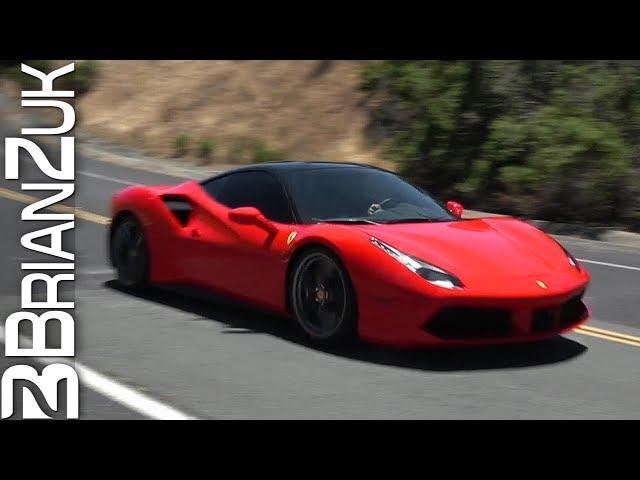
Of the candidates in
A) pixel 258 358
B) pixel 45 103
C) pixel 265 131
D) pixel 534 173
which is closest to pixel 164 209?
pixel 45 103

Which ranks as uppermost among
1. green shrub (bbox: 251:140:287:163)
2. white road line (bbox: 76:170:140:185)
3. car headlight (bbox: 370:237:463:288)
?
green shrub (bbox: 251:140:287:163)

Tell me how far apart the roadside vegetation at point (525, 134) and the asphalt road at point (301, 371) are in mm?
7388

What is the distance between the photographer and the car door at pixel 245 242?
8.27 m

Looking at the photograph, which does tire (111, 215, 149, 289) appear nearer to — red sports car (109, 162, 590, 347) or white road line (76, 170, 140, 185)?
red sports car (109, 162, 590, 347)

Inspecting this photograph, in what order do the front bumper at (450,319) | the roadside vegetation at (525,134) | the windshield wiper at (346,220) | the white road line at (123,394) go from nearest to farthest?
the white road line at (123,394) → the front bumper at (450,319) → the windshield wiper at (346,220) → the roadside vegetation at (525,134)

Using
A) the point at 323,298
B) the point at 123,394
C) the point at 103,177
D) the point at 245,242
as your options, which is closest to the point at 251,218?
the point at 245,242

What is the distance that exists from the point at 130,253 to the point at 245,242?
5.84 ft

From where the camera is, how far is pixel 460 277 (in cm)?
733

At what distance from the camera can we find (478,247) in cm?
781

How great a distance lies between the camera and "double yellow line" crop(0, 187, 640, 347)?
8.45 m

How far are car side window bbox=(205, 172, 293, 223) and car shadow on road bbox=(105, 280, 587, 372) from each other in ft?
2.71

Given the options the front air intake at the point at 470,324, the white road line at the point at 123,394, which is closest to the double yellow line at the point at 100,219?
the front air intake at the point at 470,324

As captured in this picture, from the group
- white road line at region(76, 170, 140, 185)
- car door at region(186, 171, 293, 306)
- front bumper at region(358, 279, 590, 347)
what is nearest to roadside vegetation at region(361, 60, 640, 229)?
white road line at region(76, 170, 140, 185)

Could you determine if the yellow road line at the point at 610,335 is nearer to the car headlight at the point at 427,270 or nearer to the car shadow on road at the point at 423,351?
the car shadow on road at the point at 423,351
